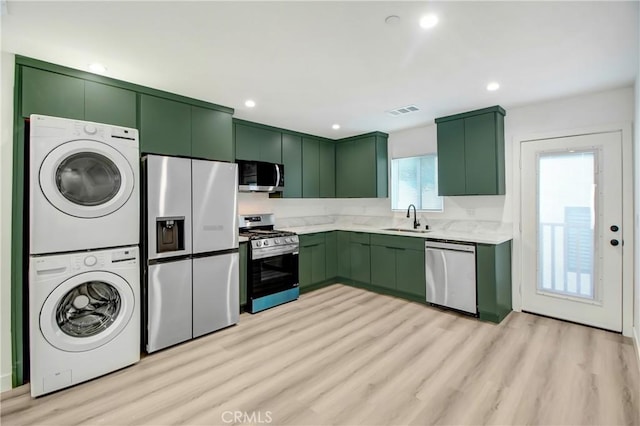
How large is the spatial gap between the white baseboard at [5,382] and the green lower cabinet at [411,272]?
3.83 meters

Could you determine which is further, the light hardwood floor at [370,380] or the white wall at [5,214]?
the white wall at [5,214]

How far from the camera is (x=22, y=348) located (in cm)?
224

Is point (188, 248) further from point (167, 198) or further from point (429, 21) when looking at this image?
point (429, 21)

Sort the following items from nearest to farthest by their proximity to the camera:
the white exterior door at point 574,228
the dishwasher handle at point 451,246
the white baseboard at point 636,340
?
the white baseboard at point 636,340, the white exterior door at point 574,228, the dishwasher handle at point 451,246

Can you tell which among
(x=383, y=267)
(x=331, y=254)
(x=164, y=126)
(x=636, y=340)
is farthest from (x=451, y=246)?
(x=164, y=126)

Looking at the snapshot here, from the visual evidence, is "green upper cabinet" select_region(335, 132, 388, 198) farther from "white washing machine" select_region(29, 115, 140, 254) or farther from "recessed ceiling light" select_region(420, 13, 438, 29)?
"white washing machine" select_region(29, 115, 140, 254)

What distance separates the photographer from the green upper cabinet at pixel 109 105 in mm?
2543

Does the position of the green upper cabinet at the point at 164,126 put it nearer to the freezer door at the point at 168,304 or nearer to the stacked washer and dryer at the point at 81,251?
the stacked washer and dryer at the point at 81,251

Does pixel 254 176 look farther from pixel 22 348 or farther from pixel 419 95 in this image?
pixel 22 348

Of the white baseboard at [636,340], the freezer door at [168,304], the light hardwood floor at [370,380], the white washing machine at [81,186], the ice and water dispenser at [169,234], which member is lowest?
the light hardwood floor at [370,380]

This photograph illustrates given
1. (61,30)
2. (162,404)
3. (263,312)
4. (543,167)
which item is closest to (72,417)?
(162,404)

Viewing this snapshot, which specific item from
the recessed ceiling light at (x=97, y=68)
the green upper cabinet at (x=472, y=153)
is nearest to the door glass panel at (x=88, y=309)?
the recessed ceiling light at (x=97, y=68)

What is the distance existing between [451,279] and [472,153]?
1552mm

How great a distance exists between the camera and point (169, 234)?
2.83 m
